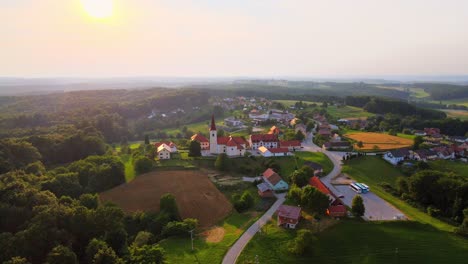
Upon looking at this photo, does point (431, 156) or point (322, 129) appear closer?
point (431, 156)

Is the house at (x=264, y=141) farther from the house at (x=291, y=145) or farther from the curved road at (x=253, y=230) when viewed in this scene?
the curved road at (x=253, y=230)

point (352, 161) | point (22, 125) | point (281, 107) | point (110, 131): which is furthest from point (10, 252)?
point (281, 107)

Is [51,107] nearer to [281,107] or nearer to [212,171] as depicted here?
[281,107]

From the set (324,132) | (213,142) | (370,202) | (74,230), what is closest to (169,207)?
(74,230)

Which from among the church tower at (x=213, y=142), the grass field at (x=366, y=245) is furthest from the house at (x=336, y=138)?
the grass field at (x=366, y=245)

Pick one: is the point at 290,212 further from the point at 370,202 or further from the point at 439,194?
the point at 439,194
